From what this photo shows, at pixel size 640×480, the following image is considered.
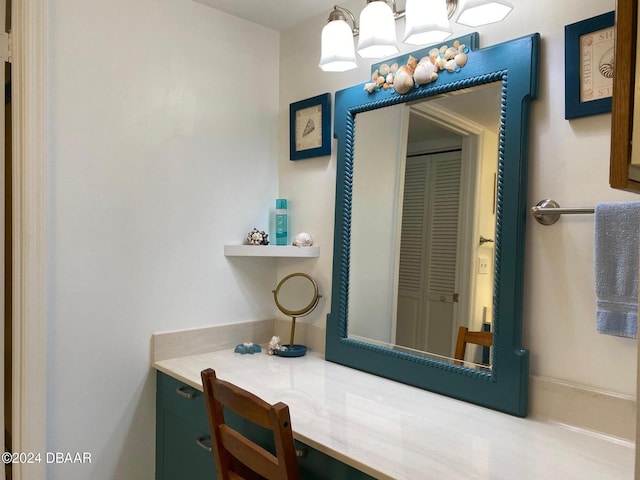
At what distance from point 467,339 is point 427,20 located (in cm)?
94

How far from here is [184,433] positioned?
1657 mm

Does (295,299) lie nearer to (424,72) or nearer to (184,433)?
(184,433)

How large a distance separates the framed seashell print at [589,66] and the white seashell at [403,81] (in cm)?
48

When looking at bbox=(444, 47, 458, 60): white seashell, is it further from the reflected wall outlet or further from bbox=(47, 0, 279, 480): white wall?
bbox=(47, 0, 279, 480): white wall

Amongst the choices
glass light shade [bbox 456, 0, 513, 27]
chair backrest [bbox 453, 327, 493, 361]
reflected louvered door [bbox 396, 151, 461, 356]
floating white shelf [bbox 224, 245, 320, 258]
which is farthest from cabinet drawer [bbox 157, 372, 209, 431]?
glass light shade [bbox 456, 0, 513, 27]

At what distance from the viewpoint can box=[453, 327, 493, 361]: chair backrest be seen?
1.39 m

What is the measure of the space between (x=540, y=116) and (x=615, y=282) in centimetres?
49

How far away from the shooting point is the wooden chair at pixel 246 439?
103 centimetres

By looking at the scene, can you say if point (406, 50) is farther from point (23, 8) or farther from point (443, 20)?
point (23, 8)

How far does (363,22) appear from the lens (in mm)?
1531

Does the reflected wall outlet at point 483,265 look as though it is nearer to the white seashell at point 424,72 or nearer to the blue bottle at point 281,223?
the white seashell at point 424,72

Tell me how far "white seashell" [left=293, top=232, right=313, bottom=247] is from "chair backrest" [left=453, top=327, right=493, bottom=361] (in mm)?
751

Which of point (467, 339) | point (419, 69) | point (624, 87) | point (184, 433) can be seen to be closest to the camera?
point (624, 87)

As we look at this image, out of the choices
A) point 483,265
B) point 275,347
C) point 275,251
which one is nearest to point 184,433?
point 275,347
